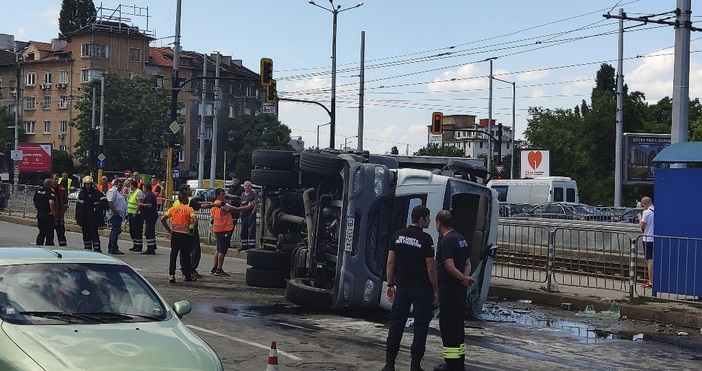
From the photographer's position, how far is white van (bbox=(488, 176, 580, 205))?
47.5 meters

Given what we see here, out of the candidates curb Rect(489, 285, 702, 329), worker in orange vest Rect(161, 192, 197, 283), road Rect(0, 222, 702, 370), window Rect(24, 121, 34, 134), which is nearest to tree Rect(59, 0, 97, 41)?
window Rect(24, 121, 34, 134)

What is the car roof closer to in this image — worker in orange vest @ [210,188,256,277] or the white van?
worker in orange vest @ [210,188,256,277]

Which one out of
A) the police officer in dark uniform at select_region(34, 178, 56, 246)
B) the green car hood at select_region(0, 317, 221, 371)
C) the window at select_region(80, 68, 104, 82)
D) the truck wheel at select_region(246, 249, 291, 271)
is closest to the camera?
the green car hood at select_region(0, 317, 221, 371)

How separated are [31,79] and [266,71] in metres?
72.3

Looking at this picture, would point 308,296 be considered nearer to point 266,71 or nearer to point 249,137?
point 266,71

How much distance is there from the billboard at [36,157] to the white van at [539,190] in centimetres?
3357

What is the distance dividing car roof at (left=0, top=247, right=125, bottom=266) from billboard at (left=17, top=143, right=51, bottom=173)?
62969 millimetres

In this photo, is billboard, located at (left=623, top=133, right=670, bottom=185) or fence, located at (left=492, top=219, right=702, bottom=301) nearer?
fence, located at (left=492, top=219, right=702, bottom=301)

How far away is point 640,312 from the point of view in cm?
1548

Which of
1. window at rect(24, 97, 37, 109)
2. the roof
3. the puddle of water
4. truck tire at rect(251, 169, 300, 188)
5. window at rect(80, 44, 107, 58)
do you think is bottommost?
the puddle of water

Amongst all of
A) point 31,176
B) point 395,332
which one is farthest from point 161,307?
point 31,176

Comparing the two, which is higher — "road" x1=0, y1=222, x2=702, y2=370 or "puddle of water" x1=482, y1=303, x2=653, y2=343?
"road" x1=0, y1=222, x2=702, y2=370

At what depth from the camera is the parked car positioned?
6.21 metres

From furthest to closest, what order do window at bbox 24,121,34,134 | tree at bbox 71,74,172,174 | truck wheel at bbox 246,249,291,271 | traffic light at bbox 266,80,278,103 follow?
window at bbox 24,121,34,134 → tree at bbox 71,74,172,174 → traffic light at bbox 266,80,278,103 → truck wheel at bbox 246,249,291,271
